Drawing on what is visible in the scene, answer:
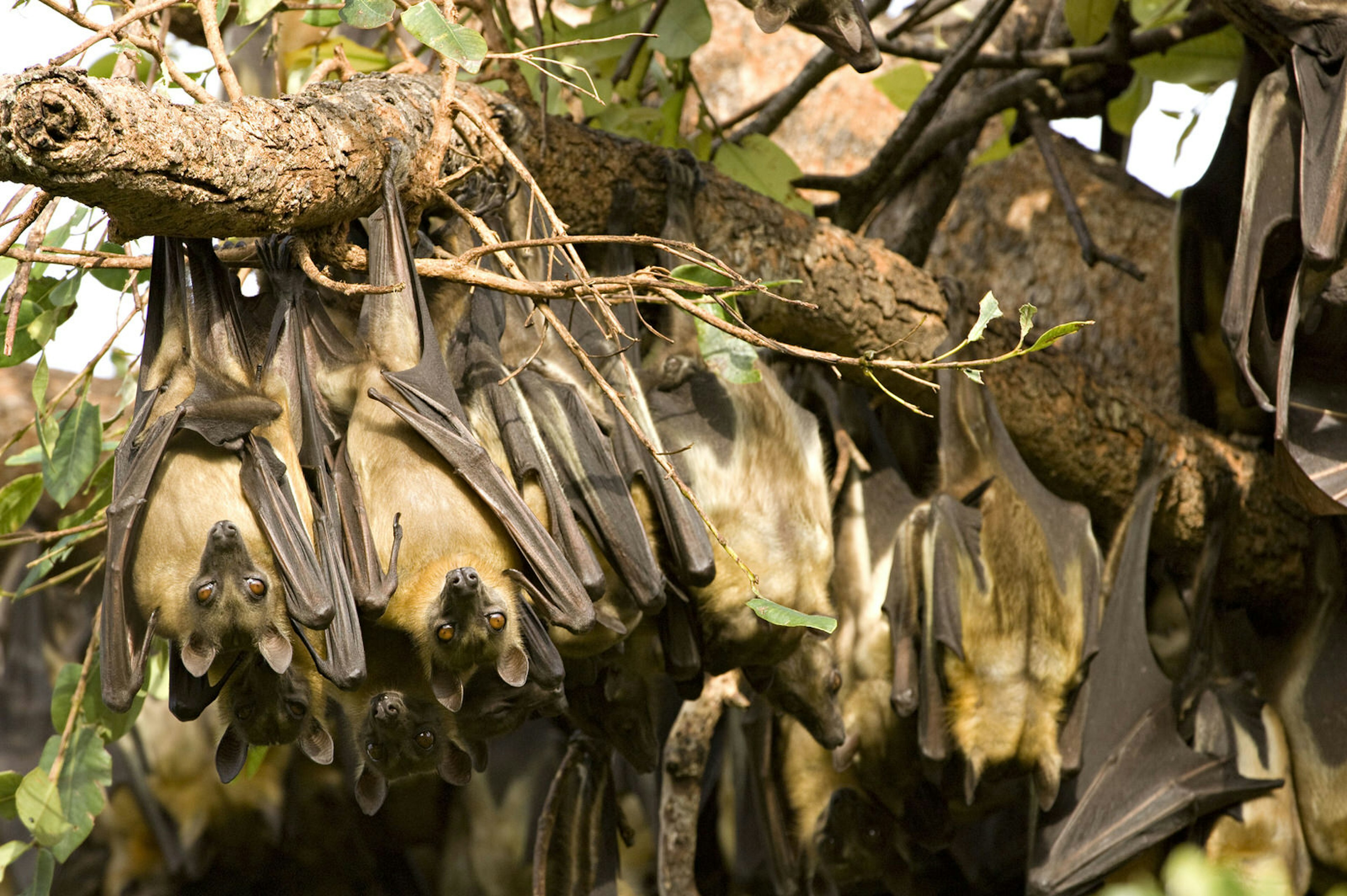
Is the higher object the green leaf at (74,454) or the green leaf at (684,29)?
the green leaf at (684,29)

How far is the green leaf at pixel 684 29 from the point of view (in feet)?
7.99

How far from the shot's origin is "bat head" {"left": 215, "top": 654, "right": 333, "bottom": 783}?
1642 mm

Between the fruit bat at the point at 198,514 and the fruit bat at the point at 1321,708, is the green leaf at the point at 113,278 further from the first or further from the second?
the fruit bat at the point at 1321,708

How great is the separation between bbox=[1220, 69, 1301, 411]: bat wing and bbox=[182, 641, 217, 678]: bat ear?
2089 mm

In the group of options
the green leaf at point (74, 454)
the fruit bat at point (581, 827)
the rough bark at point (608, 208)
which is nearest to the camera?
the rough bark at point (608, 208)

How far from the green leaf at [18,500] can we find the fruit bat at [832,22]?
155 cm

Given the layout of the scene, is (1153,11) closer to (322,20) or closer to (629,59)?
(629,59)

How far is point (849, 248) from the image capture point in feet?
9.14

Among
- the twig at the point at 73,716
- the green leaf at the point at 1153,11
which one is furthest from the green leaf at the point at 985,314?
the green leaf at the point at 1153,11

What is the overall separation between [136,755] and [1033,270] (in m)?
3.64

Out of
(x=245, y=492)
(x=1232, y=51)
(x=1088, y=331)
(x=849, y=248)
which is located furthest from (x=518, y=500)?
(x=1088, y=331)

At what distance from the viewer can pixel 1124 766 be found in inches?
125

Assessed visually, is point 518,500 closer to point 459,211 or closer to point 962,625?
point 459,211

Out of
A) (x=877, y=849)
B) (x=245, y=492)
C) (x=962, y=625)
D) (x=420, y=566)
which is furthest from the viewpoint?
(x=877, y=849)
